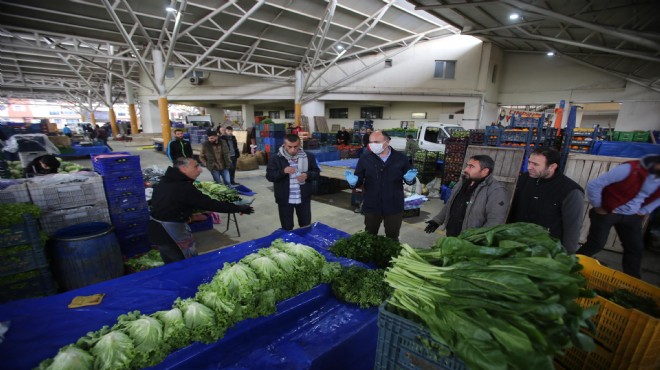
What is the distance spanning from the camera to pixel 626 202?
3092mm

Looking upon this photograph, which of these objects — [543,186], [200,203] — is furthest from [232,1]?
[543,186]

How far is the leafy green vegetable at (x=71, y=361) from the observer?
1.33m

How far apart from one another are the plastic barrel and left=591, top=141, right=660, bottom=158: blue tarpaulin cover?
10922 millimetres

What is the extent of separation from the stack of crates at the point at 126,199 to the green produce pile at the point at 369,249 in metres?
3.46

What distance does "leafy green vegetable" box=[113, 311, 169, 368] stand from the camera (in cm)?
145

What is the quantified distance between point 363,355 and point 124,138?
29.6 meters

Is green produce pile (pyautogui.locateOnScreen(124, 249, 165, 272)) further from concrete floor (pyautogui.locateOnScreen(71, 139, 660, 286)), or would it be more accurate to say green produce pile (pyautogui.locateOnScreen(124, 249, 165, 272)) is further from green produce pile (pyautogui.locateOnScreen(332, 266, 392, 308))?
green produce pile (pyautogui.locateOnScreen(332, 266, 392, 308))

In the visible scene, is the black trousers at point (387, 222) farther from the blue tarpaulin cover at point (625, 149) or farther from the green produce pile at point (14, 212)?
the blue tarpaulin cover at point (625, 149)

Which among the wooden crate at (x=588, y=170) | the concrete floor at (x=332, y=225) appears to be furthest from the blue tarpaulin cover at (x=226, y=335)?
the wooden crate at (x=588, y=170)

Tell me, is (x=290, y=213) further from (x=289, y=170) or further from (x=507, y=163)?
(x=507, y=163)

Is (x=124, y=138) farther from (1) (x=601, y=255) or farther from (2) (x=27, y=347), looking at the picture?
(1) (x=601, y=255)

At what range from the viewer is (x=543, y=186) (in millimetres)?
2965

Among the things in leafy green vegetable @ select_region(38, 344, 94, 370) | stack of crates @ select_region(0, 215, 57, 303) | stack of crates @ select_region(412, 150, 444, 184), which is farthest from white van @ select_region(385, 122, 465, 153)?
leafy green vegetable @ select_region(38, 344, 94, 370)

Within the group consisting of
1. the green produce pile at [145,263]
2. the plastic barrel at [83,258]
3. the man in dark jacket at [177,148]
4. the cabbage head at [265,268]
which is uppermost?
the man in dark jacket at [177,148]
